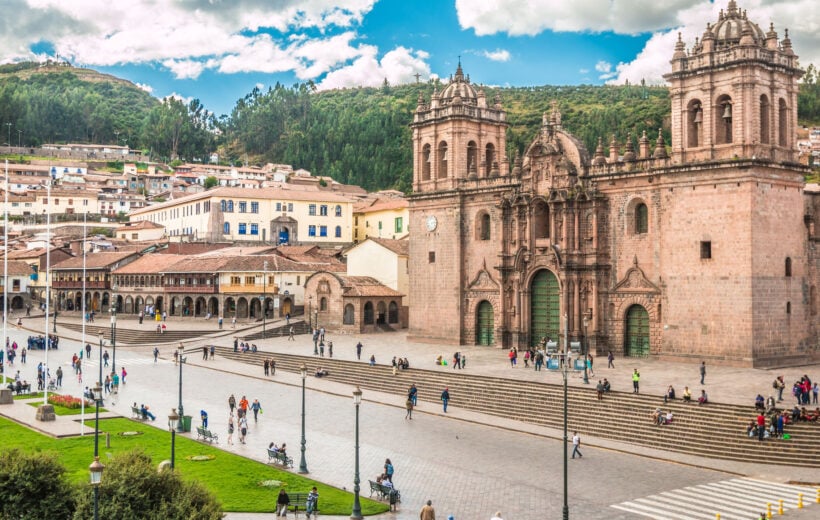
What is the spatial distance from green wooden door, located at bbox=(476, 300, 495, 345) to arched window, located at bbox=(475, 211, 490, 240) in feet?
13.6

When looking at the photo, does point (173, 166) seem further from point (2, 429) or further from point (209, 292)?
point (2, 429)

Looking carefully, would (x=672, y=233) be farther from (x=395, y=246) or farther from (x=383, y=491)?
(x=395, y=246)

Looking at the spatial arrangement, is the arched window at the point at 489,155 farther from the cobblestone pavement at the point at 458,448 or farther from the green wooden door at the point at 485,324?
the cobblestone pavement at the point at 458,448

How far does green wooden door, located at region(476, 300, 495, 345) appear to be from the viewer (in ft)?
171

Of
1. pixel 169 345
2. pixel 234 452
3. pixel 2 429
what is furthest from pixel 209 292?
pixel 234 452

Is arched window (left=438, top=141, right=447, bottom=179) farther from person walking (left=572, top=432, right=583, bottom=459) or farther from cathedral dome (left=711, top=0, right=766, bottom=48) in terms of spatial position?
person walking (left=572, top=432, right=583, bottom=459)

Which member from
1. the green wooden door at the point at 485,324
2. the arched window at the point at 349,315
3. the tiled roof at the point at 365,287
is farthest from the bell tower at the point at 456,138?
the arched window at the point at 349,315

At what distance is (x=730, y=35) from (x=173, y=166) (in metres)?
126

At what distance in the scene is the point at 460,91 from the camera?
56062mm

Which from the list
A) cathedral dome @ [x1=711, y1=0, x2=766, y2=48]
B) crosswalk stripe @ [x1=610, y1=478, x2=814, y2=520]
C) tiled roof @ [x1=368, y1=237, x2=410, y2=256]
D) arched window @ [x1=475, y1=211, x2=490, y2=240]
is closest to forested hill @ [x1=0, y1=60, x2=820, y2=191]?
tiled roof @ [x1=368, y1=237, x2=410, y2=256]

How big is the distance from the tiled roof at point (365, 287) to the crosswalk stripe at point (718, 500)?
126 feet

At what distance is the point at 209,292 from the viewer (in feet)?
225

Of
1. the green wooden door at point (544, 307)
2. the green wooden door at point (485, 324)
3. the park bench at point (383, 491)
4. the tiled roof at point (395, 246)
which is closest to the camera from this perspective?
the park bench at point (383, 491)

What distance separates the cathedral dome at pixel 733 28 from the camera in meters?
41.6
